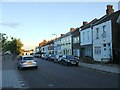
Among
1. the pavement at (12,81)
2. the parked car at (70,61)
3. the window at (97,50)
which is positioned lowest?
the pavement at (12,81)

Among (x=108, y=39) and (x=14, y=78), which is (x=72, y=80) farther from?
(x=108, y=39)

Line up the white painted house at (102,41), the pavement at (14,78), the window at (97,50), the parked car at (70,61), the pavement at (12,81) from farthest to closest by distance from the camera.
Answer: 1. the window at (97,50)
2. the white painted house at (102,41)
3. the parked car at (70,61)
4. the pavement at (14,78)
5. the pavement at (12,81)

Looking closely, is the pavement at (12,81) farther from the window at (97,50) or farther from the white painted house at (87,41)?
the white painted house at (87,41)

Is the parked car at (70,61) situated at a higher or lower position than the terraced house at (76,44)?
lower

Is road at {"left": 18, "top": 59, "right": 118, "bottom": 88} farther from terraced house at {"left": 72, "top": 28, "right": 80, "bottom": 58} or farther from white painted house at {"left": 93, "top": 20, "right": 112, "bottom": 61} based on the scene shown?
terraced house at {"left": 72, "top": 28, "right": 80, "bottom": 58}

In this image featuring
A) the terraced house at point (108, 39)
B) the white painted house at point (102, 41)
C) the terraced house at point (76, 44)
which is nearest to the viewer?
the terraced house at point (108, 39)

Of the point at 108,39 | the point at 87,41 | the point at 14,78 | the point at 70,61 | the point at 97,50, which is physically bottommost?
the point at 14,78

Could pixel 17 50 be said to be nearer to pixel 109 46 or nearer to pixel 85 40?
pixel 85 40

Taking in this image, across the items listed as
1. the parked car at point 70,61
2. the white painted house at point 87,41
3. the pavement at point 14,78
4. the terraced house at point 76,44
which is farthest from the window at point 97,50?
the terraced house at point 76,44

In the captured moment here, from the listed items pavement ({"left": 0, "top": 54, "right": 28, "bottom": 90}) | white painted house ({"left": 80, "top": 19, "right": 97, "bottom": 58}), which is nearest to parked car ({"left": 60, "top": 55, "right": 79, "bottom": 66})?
white painted house ({"left": 80, "top": 19, "right": 97, "bottom": 58})

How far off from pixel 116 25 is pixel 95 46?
23.7 feet

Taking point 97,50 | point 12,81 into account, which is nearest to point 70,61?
point 97,50

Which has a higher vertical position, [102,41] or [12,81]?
[102,41]

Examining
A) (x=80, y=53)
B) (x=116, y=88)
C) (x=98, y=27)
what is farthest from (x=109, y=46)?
(x=116, y=88)
